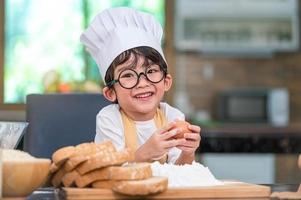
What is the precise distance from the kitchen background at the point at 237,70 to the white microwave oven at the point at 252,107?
57mm

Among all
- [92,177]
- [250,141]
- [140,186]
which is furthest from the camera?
[250,141]

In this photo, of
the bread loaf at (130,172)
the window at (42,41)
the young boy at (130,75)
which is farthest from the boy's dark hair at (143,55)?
the window at (42,41)

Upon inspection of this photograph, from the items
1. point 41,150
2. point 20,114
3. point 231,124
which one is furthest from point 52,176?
point 231,124

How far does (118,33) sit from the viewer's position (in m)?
1.56

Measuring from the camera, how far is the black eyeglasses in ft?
5.00

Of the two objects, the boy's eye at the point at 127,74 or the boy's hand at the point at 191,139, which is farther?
the boy's eye at the point at 127,74

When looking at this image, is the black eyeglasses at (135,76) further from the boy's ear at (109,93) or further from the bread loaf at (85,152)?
the bread loaf at (85,152)

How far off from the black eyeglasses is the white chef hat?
0.05 meters

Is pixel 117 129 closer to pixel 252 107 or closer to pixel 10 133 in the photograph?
pixel 10 133

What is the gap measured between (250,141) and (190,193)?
356 centimetres

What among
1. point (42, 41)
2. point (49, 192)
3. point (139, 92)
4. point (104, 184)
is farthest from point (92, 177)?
point (42, 41)

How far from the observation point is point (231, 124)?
514cm

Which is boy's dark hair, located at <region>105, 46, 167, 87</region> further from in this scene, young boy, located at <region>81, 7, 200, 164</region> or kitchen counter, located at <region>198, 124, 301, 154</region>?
kitchen counter, located at <region>198, 124, 301, 154</region>

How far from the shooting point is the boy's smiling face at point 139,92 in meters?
1.52
